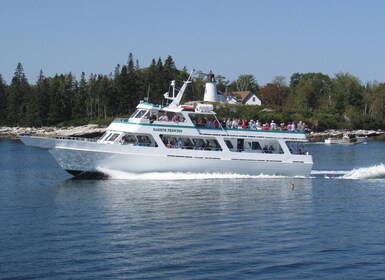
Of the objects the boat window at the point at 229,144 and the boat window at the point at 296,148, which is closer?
the boat window at the point at 229,144

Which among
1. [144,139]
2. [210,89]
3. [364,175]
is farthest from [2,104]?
[364,175]

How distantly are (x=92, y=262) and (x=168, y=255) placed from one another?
247cm

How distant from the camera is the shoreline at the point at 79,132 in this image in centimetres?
10337

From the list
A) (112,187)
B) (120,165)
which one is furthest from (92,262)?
(120,165)

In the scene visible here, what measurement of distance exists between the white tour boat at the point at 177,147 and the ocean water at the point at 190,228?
3.12 ft

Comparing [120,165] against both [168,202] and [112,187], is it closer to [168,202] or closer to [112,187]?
[112,187]

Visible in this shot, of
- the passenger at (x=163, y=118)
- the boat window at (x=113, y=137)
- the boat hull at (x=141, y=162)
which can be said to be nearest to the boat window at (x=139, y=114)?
the passenger at (x=163, y=118)

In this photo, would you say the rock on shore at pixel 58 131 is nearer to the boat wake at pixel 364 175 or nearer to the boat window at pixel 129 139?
the boat window at pixel 129 139

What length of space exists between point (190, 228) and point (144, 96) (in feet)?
309

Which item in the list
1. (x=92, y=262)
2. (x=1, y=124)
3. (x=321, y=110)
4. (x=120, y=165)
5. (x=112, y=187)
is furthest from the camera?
(x=321, y=110)

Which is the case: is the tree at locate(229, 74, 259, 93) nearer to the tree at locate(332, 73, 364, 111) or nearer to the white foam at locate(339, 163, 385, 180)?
the tree at locate(332, 73, 364, 111)

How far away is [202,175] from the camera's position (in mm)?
39531

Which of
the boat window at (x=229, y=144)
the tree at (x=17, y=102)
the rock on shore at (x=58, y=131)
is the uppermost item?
the tree at (x=17, y=102)

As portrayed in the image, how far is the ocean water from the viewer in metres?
18.8
